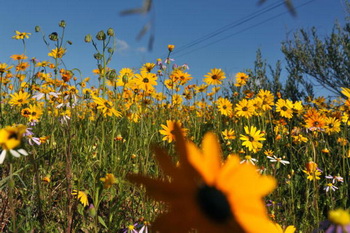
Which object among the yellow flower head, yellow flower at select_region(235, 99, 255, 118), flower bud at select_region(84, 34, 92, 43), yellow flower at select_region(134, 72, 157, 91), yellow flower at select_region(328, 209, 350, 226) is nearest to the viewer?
yellow flower at select_region(328, 209, 350, 226)

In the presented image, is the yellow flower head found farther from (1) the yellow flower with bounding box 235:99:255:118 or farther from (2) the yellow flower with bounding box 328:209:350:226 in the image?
(1) the yellow flower with bounding box 235:99:255:118

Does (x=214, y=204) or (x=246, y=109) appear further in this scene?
(x=246, y=109)

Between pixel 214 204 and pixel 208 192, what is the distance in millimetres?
14

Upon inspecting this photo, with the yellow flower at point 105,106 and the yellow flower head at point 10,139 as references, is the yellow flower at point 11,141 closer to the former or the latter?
the yellow flower head at point 10,139

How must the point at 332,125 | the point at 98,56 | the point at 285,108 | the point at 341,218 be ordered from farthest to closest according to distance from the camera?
the point at 285,108, the point at 332,125, the point at 98,56, the point at 341,218

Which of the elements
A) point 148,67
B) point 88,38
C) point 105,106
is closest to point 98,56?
point 88,38

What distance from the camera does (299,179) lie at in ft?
8.05

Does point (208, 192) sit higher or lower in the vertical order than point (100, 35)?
lower

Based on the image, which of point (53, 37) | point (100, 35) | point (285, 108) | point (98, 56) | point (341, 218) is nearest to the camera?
point (341, 218)

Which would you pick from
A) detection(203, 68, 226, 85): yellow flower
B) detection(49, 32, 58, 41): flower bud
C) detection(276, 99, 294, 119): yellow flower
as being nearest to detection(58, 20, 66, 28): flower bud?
detection(49, 32, 58, 41): flower bud

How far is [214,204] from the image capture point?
1.06ft

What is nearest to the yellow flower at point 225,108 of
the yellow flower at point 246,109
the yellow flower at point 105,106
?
the yellow flower at point 246,109

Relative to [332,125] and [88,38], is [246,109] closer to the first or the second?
[332,125]

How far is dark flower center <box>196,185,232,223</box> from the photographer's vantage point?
318mm
